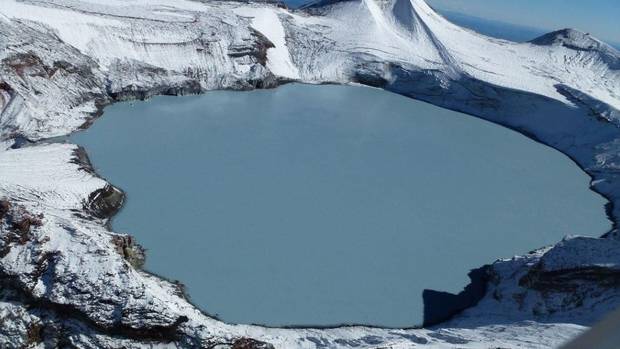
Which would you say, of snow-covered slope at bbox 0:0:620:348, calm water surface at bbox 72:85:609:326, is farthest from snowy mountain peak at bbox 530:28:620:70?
calm water surface at bbox 72:85:609:326

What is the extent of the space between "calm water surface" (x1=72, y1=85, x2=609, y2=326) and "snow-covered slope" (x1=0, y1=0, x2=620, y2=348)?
837 mm

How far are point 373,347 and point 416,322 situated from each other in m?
2.12

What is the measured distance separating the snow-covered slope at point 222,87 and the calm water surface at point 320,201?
0.84 metres

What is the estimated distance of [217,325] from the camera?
37.3 ft

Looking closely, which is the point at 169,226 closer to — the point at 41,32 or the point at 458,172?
the point at 458,172

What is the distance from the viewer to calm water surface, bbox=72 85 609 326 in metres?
13.3

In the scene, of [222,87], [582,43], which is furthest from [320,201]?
[582,43]

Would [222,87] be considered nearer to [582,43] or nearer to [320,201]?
[320,201]

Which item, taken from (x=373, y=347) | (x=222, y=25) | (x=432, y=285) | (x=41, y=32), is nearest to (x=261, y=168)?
(x=432, y=285)

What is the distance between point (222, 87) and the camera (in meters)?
27.6

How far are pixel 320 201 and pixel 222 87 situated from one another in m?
12.2

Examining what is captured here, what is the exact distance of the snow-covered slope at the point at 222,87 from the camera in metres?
10.9

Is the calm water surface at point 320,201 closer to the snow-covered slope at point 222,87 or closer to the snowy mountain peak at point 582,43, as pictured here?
the snow-covered slope at point 222,87

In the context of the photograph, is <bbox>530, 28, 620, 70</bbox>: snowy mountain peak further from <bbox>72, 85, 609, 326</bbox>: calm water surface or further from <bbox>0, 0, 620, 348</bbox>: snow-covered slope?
<bbox>72, 85, 609, 326</bbox>: calm water surface
